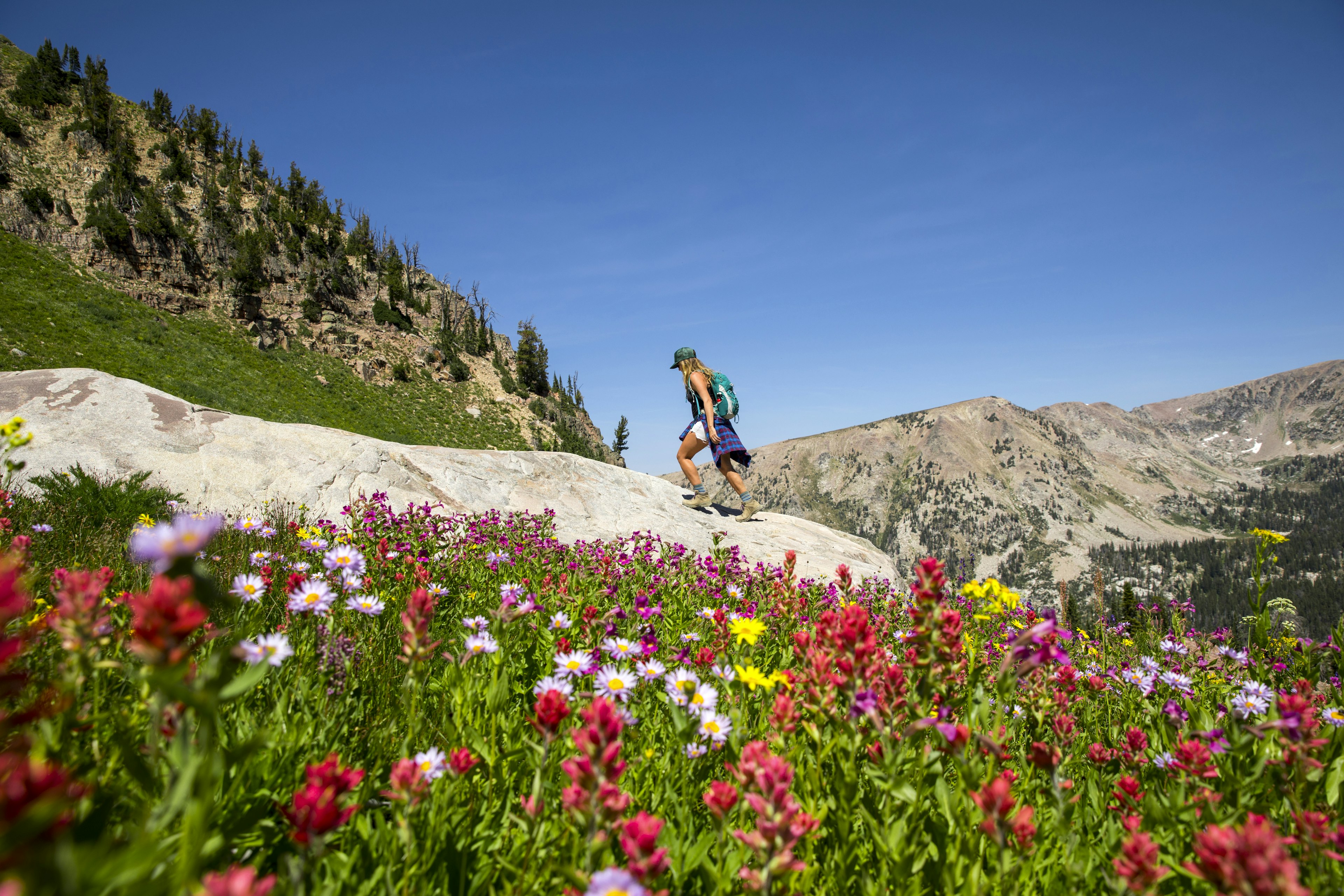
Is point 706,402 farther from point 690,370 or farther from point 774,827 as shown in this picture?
point 774,827

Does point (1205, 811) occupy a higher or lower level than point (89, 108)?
lower

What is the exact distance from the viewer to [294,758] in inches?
94.4

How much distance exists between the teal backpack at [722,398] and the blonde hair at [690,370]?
13cm

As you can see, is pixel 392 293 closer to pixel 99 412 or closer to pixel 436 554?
pixel 99 412

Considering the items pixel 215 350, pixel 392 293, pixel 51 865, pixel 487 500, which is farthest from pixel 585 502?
pixel 392 293

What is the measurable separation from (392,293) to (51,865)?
203ft

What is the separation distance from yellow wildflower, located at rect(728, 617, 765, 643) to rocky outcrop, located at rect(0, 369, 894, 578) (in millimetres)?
6051

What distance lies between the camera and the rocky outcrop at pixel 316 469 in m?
8.65

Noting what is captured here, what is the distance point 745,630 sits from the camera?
3.24 metres

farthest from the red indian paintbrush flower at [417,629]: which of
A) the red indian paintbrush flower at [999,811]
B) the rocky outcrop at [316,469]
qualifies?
the rocky outcrop at [316,469]

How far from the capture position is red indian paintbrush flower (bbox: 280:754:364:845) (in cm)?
138

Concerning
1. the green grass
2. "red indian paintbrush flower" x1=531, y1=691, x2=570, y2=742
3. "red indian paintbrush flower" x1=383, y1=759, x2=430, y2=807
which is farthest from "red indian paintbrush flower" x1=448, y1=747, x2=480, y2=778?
the green grass

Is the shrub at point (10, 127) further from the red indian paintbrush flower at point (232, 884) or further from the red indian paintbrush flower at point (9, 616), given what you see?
the red indian paintbrush flower at point (232, 884)

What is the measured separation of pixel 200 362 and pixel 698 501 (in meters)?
36.3
